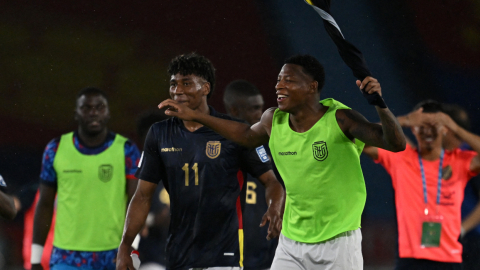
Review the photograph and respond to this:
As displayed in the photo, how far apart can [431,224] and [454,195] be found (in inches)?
14.1

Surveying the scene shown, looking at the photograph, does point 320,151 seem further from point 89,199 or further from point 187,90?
point 89,199

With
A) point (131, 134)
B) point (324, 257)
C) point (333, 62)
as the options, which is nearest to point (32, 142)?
point (131, 134)

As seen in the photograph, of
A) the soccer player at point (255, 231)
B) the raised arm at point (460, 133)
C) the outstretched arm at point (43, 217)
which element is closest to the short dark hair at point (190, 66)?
the soccer player at point (255, 231)

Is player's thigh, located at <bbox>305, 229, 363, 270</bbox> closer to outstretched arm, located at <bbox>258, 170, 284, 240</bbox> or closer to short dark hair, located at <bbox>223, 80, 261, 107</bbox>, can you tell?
outstretched arm, located at <bbox>258, 170, 284, 240</bbox>

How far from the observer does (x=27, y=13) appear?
8.73m

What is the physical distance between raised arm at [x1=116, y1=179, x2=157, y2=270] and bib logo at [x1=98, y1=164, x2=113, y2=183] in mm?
1394

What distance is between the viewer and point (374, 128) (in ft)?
10.1

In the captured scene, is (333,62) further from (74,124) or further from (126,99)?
(74,124)

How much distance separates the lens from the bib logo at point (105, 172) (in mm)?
5023

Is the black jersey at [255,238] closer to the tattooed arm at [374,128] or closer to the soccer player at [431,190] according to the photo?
the soccer player at [431,190]

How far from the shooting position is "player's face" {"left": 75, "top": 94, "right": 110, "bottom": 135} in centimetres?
519

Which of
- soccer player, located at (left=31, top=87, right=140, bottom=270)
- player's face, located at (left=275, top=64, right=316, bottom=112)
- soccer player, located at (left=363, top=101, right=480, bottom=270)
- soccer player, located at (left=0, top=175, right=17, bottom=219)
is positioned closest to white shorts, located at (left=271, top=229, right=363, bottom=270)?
player's face, located at (left=275, top=64, right=316, bottom=112)

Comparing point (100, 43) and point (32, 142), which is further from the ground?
point (100, 43)

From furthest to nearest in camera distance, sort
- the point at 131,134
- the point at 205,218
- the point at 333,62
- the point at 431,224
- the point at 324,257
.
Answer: the point at 131,134, the point at 333,62, the point at 431,224, the point at 205,218, the point at 324,257
